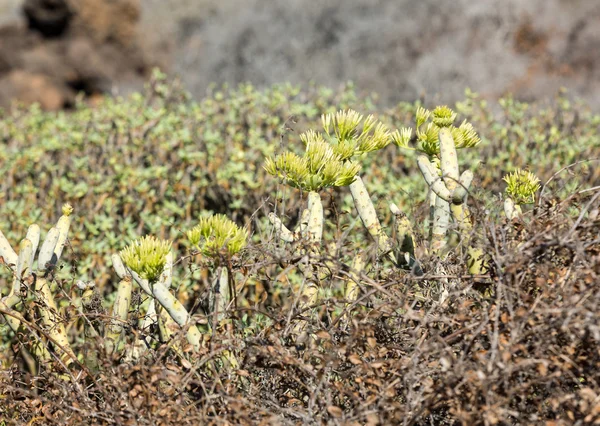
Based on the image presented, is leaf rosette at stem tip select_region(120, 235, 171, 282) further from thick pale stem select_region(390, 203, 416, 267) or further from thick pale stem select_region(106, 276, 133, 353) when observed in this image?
thick pale stem select_region(390, 203, 416, 267)

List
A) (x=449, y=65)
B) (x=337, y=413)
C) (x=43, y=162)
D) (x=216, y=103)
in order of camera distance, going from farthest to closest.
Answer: (x=449, y=65)
(x=216, y=103)
(x=43, y=162)
(x=337, y=413)

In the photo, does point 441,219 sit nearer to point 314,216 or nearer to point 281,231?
point 314,216

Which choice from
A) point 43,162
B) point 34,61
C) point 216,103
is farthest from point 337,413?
point 34,61

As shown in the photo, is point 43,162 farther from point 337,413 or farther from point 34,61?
point 34,61

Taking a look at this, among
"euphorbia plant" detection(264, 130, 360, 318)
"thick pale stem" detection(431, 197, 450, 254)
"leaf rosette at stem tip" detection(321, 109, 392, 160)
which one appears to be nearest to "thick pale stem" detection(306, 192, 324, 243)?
"euphorbia plant" detection(264, 130, 360, 318)

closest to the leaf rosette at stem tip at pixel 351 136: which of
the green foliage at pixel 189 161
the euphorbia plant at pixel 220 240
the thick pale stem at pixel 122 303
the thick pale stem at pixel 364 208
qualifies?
the thick pale stem at pixel 364 208

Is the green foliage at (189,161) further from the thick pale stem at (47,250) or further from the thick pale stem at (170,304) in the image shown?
the thick pale stem at (170,304)

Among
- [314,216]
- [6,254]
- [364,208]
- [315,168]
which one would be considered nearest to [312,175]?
Answer: [315,168]
